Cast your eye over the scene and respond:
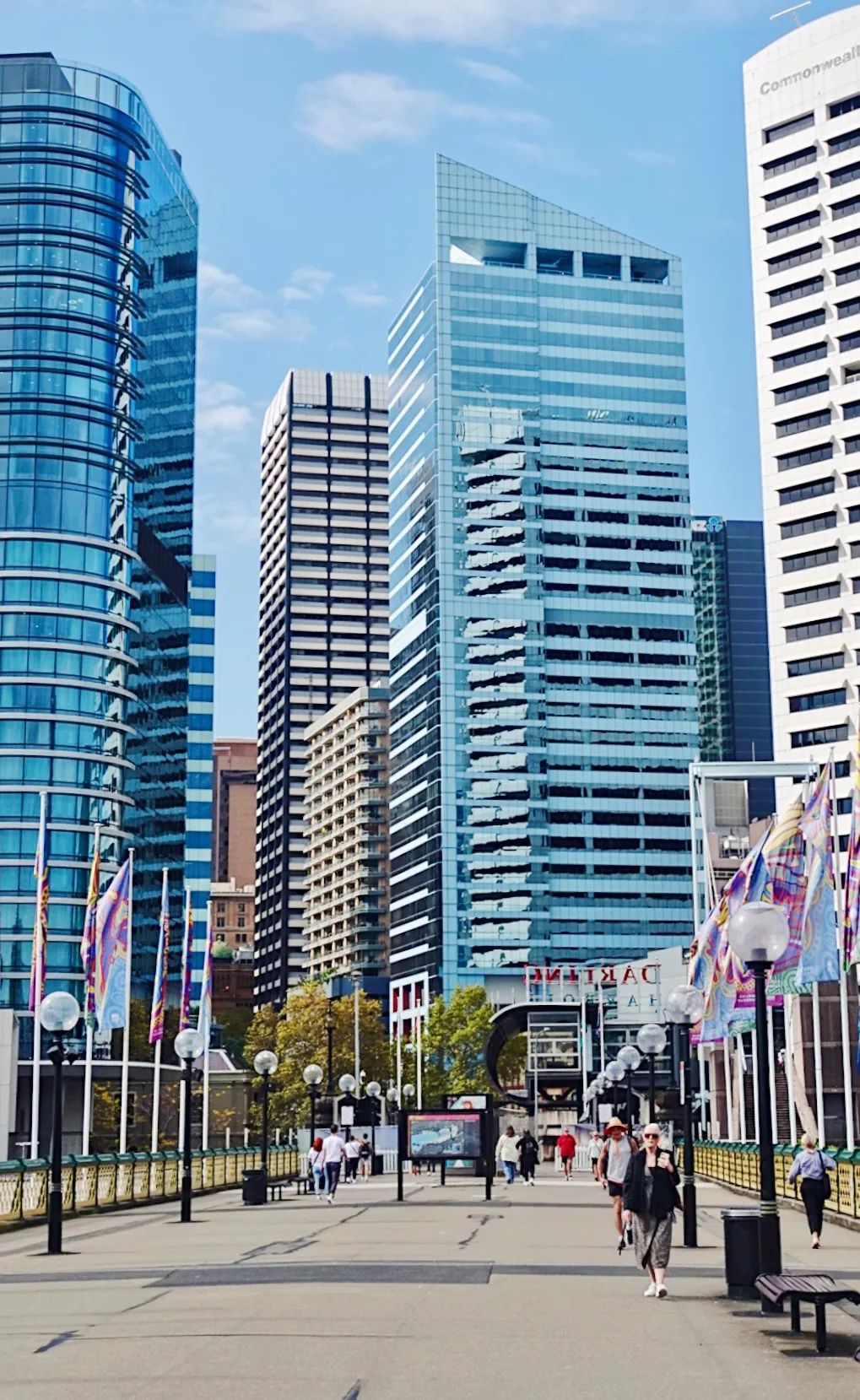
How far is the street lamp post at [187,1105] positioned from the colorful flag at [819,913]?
467 inches

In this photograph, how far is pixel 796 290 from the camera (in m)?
143

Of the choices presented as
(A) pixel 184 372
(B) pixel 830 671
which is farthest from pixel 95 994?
(A) pixel 184 372

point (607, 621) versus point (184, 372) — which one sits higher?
point (184, 372)

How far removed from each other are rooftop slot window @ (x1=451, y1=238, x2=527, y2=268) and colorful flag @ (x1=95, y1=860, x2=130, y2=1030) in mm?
149284

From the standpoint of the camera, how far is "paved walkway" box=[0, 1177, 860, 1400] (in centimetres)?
A: 1291

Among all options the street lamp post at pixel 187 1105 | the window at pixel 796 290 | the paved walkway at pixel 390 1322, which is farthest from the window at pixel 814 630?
the paved walkway at pixel 390 1322

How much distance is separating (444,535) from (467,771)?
23.1m

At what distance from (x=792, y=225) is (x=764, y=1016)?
134m

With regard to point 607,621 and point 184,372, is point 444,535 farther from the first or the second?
point 184,372

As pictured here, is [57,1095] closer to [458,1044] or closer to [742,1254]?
[742,1254]

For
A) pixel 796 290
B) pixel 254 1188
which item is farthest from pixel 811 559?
pixel 254 1188

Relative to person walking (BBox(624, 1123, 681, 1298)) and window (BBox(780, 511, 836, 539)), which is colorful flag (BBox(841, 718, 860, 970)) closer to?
person walking (BBox(624, 1123, 681, 1298))

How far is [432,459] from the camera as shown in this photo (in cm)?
18188

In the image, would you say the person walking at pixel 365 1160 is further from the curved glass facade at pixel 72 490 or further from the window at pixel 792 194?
the window at pixel 792 194
